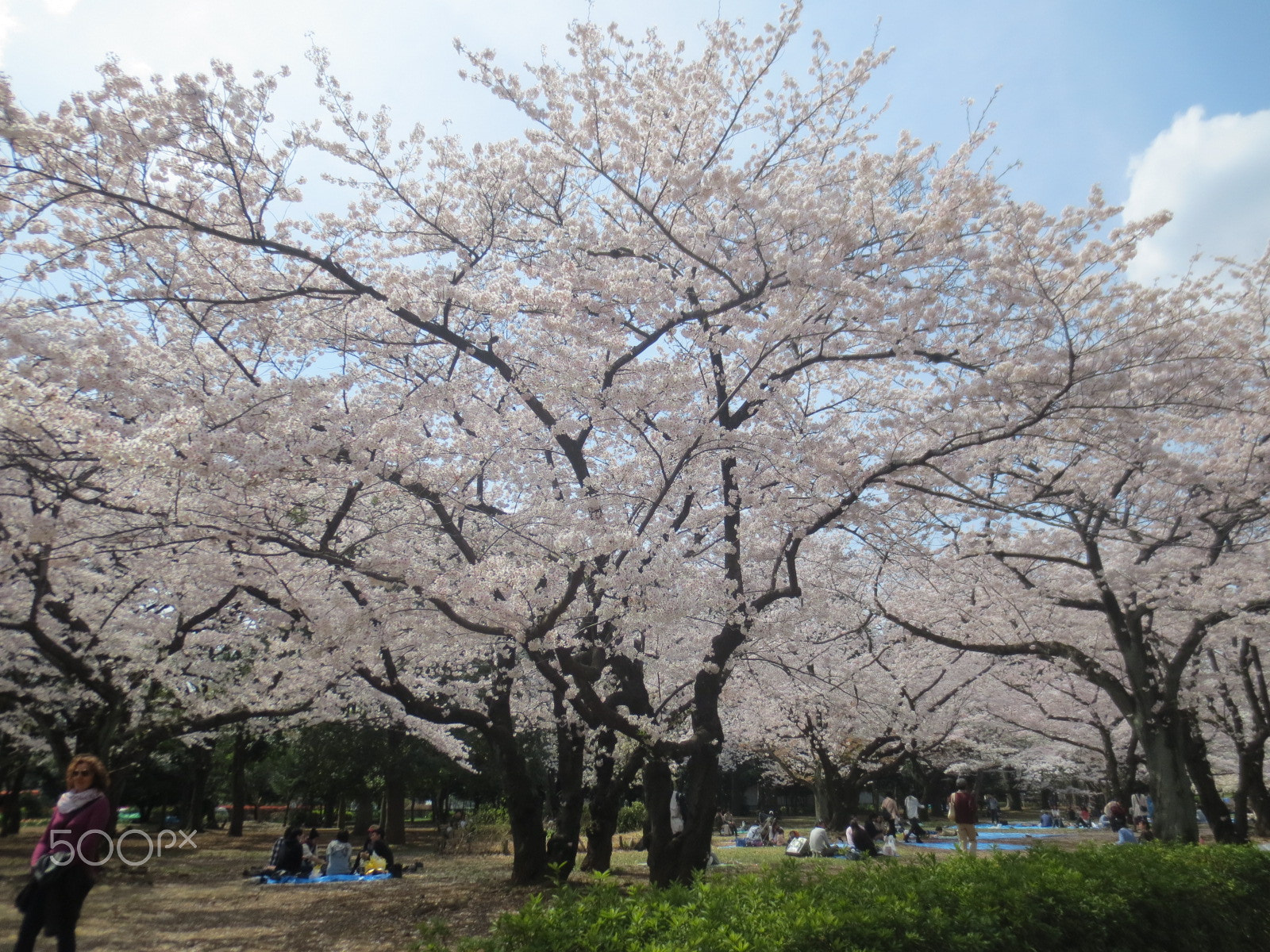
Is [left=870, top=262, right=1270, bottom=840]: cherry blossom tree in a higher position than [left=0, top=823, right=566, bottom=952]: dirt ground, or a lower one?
higher

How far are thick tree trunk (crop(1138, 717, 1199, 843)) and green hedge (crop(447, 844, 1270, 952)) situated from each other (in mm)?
3405

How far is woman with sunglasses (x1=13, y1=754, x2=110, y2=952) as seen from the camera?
4277 mm

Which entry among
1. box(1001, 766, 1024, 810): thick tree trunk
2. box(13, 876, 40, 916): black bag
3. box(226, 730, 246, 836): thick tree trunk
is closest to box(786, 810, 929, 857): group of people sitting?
box(13, 876, 40, 916): black bag

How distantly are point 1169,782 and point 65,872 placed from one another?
1078cm

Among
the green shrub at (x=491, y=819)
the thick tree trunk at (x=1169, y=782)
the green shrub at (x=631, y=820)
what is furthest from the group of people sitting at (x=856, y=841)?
the green shrub at (x=631, y=820)

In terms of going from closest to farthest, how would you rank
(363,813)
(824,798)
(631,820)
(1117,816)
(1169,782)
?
1. (1169,782)
2. (1117,816)
3. (824,798)
4. (363,813)
5. (631,820)

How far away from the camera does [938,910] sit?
3734mm

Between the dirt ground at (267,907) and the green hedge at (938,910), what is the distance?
0.97 m

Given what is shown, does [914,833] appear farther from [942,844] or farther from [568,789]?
[568,789]

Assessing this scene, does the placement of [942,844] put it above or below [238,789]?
below

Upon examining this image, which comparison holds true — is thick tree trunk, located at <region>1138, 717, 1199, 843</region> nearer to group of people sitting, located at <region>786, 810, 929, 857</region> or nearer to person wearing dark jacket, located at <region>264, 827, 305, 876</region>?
group of people sitting, located at <region>786, 810, 929, 857</region>

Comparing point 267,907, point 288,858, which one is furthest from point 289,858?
A: point 267,907

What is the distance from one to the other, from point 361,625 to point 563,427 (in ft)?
7.88

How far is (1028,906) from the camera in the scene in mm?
4184
